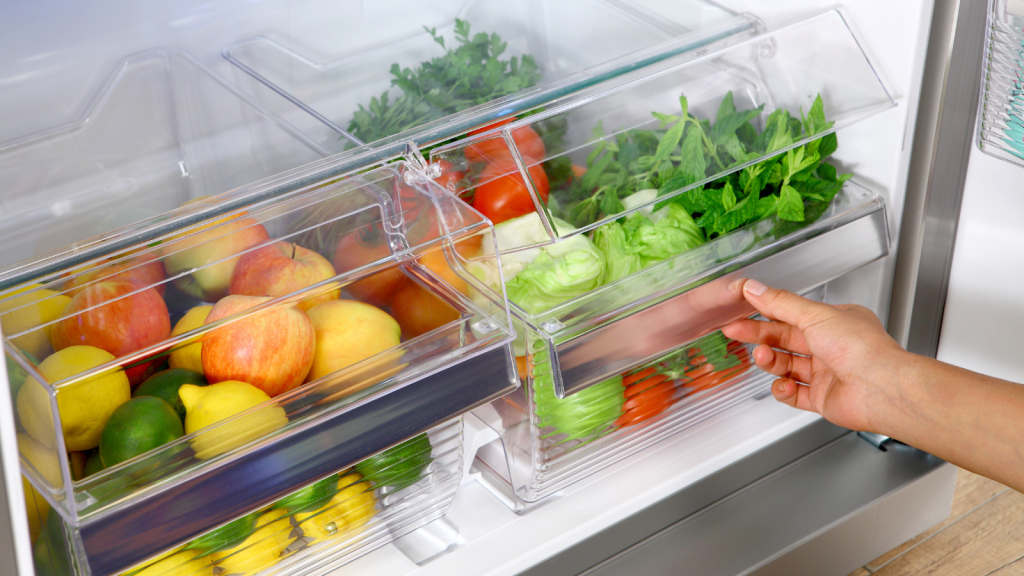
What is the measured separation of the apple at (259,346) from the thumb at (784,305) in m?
0.49

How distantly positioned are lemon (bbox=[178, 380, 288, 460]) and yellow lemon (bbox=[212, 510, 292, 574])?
0.42ft

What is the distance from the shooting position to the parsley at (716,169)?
36.3 inches

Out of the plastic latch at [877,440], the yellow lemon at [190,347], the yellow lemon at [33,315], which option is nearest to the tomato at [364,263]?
the yellow lemon at [190,347]

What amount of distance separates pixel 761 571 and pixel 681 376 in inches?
10.1

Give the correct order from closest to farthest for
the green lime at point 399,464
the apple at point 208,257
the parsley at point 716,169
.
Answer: the apple at point 208,257 → the green lime at point 399,464 → the parsley at point 716,169

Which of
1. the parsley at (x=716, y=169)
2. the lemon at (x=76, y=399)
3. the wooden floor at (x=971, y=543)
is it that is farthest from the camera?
the wooden floor at (x=971, y=543)

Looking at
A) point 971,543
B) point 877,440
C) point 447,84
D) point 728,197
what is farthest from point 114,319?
point 971,543

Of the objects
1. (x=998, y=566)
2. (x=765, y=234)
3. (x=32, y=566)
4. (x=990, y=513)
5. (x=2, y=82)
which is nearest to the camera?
(x=32, y=566)

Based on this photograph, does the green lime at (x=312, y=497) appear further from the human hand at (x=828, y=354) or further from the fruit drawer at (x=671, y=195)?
the human hand at (x=828, y=354)

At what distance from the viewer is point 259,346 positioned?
2.24 ft

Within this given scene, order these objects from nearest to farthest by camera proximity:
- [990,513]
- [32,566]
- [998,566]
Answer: [32,566], [998,566], [990,513]

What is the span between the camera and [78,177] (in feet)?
3.00

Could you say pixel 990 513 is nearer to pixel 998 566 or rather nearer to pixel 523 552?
pixel 998 566

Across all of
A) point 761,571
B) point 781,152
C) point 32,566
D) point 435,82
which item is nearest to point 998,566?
point 761,571
